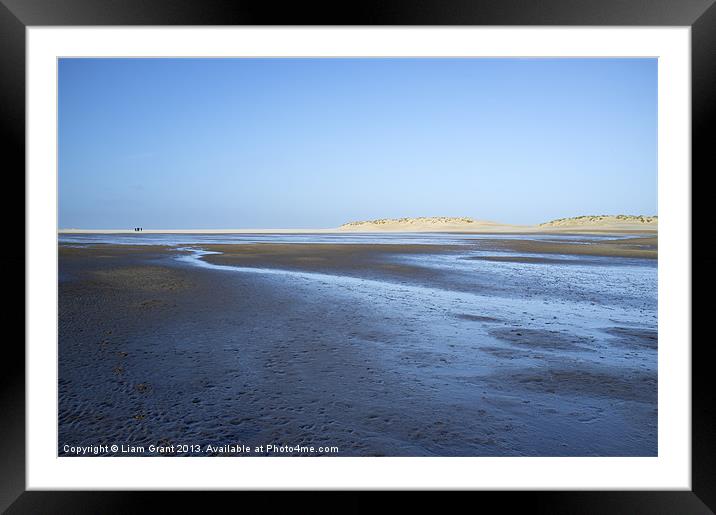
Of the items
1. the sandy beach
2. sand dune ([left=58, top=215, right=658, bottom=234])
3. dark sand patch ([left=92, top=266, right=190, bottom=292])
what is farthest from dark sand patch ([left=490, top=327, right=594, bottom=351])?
sand dune ([left=58, top=215, right=658, bottom=234])

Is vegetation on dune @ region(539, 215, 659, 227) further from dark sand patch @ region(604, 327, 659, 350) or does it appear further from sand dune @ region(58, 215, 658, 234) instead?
dark sand patch @ region(604, 327, 659, 350)

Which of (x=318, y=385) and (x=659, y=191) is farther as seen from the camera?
(x=318, y=385)

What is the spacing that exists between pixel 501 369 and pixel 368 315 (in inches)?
104

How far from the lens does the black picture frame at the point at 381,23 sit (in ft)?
7.49

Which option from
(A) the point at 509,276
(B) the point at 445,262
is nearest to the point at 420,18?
(A) the point at 509,276

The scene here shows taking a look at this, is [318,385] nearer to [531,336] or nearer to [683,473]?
Result: [683,473]

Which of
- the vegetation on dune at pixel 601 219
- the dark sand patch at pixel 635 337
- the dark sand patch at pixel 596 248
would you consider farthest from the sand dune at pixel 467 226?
the dark sand patch at pixel 635 337

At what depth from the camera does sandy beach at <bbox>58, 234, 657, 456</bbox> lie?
3115mm

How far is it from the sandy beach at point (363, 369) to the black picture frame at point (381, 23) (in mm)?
655

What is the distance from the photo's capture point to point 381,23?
232cm

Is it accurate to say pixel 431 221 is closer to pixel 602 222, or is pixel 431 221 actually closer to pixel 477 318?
pixel 602 222

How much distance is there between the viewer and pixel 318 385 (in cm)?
391

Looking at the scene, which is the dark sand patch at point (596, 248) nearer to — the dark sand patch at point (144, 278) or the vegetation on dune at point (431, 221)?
the dark sand patch at point (144, 278)

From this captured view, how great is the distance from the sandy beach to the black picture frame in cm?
66
